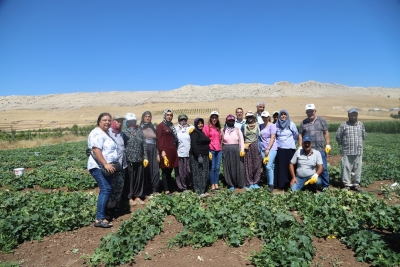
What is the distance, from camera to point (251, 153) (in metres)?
6.68

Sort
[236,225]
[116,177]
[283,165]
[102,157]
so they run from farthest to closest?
[283,165] → [116,177] → [102,157] → [236,225]

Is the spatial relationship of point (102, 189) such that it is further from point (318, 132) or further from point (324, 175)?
point (324, 175)

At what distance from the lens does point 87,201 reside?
578 centimetres

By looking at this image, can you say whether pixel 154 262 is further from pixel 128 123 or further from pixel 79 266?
pixel 128 123

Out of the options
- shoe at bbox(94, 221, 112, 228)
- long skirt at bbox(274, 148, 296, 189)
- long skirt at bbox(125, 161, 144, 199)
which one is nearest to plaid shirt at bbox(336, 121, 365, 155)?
long skirt at bbox(274, 148, 296, 189)

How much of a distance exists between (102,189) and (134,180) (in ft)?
4.64

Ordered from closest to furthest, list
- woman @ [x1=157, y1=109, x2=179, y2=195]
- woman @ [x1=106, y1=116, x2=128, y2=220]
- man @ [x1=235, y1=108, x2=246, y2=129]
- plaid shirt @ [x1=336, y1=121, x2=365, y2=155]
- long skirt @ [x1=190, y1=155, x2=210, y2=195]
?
1. woman @ [x1=106, y1=116, x2=128, y2=220]
2. woman @ [x1=157, y1=109, x2=179, y2=195]
3. long skirt @ [x1=190, y1=155, x2=210, y2=195]
4. plaid shirt @ [x1=336, y1=121, x2=365, y2=155]
5. man @ [x1=235, y1=108, x2=246, y2=129]

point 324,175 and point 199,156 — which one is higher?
point 199,156

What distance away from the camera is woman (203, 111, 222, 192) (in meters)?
6.55

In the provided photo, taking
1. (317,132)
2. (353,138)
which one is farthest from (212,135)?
(353,138)

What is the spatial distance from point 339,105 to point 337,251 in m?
73.9

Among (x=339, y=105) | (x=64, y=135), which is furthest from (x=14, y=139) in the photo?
(x=339, y=105)

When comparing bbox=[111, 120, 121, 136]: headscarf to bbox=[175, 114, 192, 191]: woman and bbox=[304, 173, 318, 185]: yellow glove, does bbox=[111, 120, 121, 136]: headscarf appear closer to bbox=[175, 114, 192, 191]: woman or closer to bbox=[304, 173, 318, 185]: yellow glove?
bbox=[175, 114, 192, 191]: woman

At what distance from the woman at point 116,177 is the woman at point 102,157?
25 centimetres
